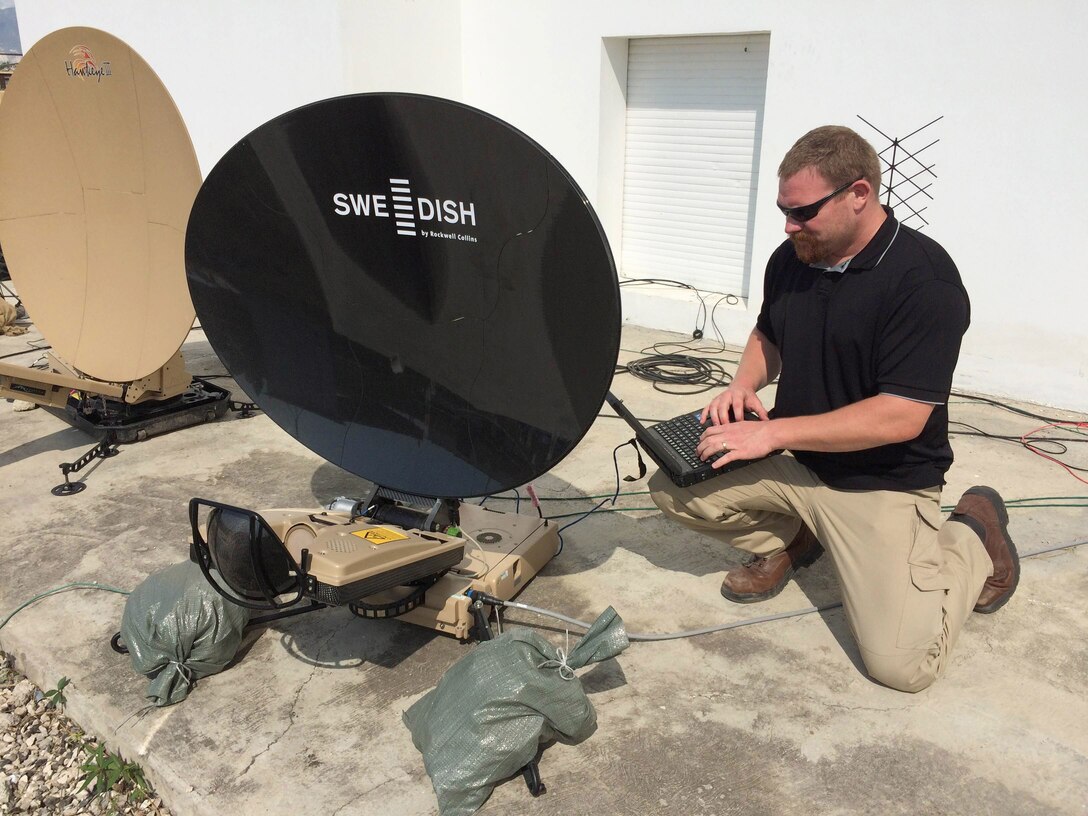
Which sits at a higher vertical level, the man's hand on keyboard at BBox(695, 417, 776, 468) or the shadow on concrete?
the man's hand on keyboard at BBox(695, 417, 776, 468)

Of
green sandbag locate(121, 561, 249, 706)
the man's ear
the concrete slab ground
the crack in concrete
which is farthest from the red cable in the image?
green sandbag locate(121, 561, 249, 706)

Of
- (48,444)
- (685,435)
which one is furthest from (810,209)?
(48,444)

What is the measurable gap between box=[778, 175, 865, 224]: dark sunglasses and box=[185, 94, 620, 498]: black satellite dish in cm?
77

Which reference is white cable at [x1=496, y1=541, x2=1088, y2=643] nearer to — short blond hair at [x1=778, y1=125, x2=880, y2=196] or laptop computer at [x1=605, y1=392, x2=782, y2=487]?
laptop computer at [x1=605, y1=392, x2=782, y2=487]

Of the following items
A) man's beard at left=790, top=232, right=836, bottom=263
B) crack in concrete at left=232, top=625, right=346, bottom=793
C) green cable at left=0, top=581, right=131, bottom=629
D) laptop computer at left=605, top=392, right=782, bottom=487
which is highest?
man's beard at left=790, top=232, right=836, bottom=263

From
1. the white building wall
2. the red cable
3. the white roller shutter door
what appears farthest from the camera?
the white roller shutter door

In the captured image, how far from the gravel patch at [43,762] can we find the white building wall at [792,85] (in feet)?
15.6

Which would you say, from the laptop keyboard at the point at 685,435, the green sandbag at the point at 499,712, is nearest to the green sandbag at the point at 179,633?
the green sandbag at the point at 499,712

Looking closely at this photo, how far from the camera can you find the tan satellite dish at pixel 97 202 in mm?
3855

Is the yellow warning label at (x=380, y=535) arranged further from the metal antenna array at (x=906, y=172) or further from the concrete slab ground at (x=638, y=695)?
the metal antenna array at (x=906, y=172)

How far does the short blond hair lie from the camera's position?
8.04 ft

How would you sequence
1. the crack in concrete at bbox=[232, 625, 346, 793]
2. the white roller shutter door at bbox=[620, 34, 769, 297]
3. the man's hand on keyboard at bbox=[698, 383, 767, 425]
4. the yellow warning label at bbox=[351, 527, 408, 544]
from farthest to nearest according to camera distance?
the white roller shutter door at bbox=[620, 34, 769, 297] → the man's hand on keyboard at bbox=[698, 383, 767, 425] → the yellow warning label at bbox=[351, 527, 408, 544] → the crack in concrete at bbox=[232, 625, 346, 793]

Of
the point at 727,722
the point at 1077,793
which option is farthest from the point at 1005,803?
the point at 727,722

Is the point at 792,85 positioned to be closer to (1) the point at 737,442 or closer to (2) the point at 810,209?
(2) the point at 810,209
